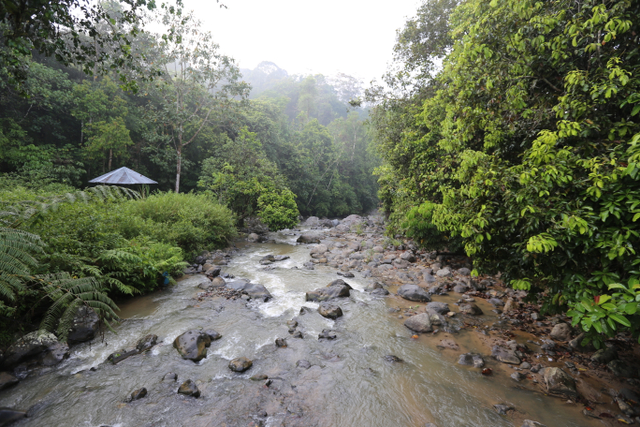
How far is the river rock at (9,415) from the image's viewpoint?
3.24 m

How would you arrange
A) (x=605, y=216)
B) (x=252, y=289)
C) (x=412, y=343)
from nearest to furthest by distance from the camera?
(x=605, y=216) < (x=412, y=343) < (x=252, y=289)

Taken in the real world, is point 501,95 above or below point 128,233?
above

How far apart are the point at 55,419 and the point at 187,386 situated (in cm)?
151

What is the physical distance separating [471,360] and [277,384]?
3506 millimetres

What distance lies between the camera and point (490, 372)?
14.8 feet

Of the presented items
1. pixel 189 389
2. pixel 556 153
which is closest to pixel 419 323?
pixel 556 153

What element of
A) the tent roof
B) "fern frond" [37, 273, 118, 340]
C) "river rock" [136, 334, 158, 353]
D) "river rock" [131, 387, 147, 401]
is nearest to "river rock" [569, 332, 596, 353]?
"river rock" [131, 387, 147, 401]

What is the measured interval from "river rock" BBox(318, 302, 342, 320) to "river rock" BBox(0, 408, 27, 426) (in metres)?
5.04

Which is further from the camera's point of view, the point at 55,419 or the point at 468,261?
the point at 468,261

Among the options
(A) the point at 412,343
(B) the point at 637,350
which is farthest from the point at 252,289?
(B) the point at 637,350

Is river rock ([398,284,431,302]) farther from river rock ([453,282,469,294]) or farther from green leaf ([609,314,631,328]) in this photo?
green leaf ([609,314,631,328])

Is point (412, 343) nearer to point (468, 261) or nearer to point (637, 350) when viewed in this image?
point (637, 350)

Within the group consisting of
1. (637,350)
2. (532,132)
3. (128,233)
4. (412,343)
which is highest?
(532,132)

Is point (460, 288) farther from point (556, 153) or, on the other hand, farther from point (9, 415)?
point (9, 415)
